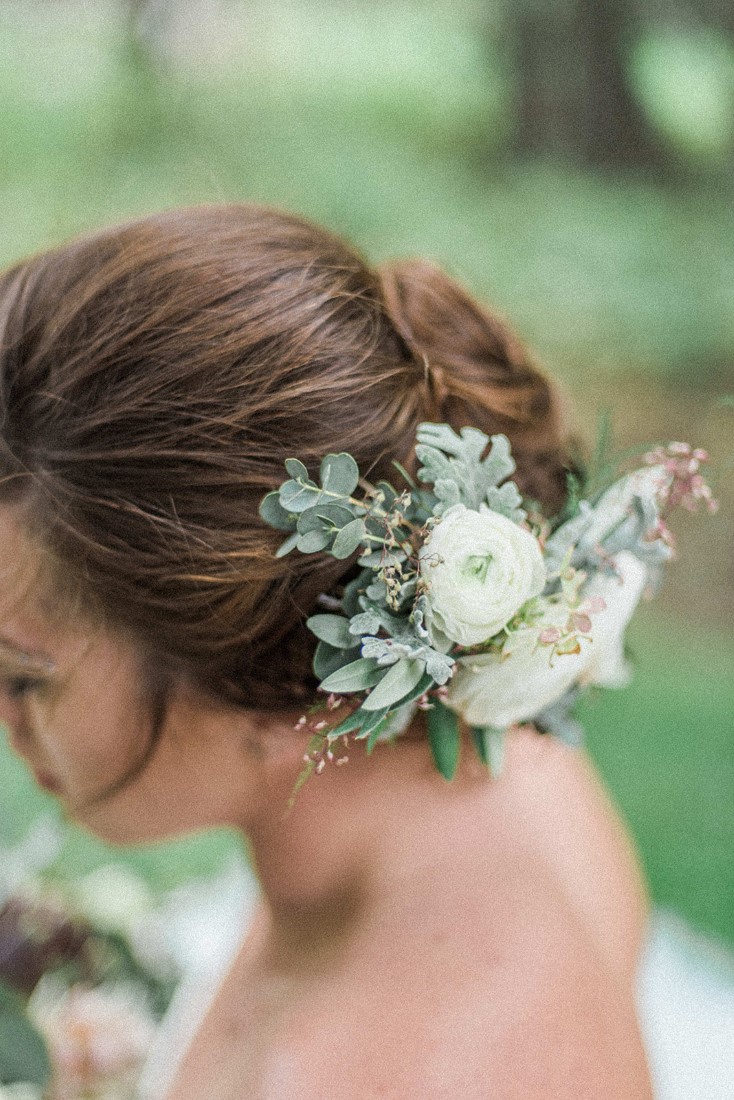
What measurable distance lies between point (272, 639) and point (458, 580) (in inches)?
10.9

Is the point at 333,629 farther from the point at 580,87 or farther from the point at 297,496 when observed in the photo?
the point at 580,87

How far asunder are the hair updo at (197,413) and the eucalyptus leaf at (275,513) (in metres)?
0.06

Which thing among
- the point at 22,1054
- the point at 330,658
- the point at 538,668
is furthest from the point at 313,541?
the point at 22,1054

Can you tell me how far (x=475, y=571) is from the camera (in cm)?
106

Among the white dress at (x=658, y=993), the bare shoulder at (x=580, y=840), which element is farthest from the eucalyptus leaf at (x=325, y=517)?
the white dress at (x=658, y=993)

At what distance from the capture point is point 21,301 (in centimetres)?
125

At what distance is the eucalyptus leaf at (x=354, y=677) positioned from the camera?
107 cm

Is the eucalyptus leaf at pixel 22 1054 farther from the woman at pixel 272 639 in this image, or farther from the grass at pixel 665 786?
the grass at pixel 665 786

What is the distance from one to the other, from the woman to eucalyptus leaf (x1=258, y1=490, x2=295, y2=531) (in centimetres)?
6

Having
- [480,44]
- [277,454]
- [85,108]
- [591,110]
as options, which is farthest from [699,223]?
[277,454]

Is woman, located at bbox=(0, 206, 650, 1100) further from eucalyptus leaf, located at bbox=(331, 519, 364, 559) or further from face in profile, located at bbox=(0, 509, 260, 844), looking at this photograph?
eucalyptus leaf, located at bbox=(331, 519, 364, 559)

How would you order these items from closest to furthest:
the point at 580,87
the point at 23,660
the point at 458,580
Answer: the point at 458,580 < the point at 23,660 < the point at 580,87

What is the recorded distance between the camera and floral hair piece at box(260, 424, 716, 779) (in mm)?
1059

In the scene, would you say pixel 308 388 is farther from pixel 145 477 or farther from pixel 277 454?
pixel 145 477
